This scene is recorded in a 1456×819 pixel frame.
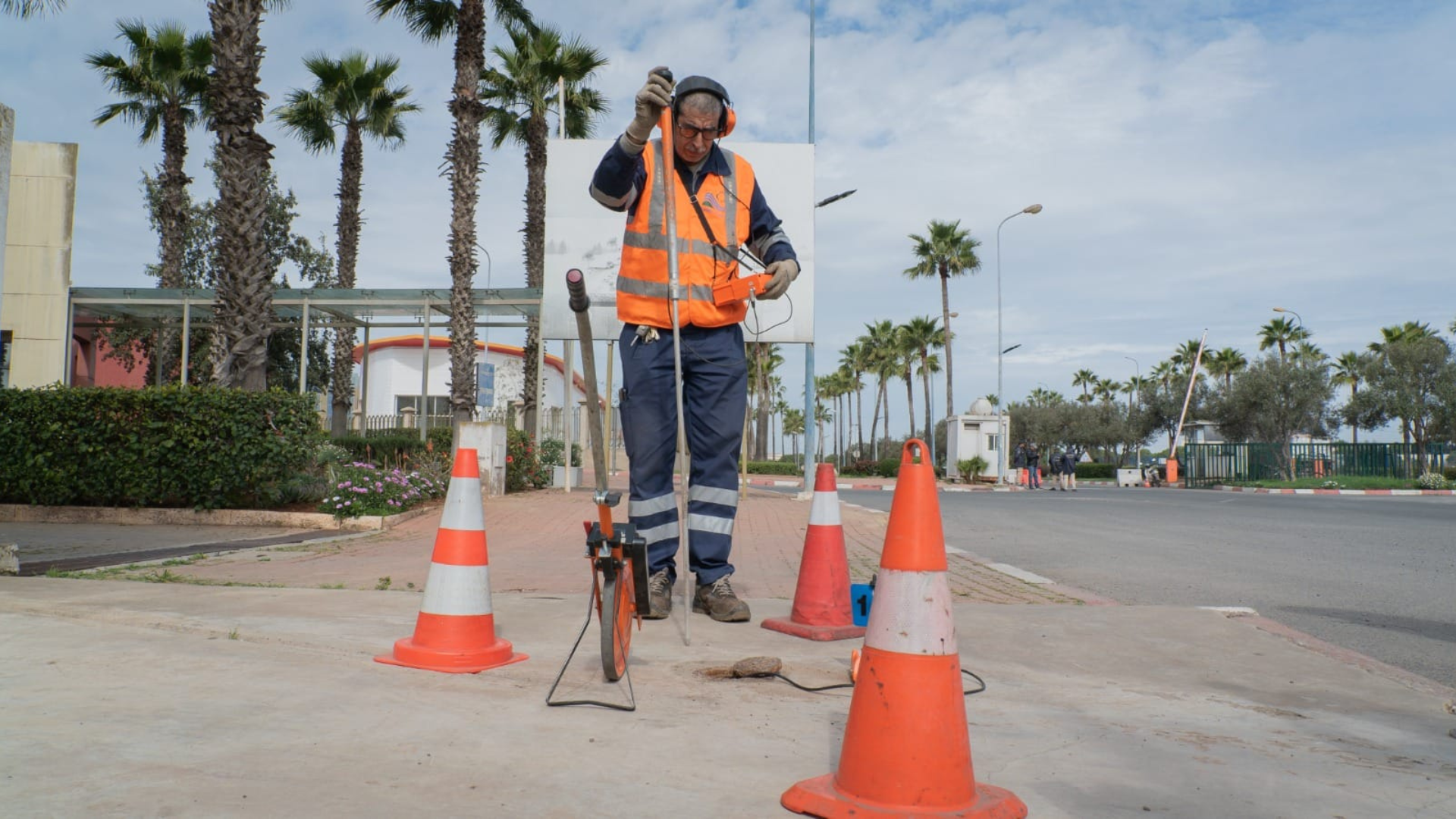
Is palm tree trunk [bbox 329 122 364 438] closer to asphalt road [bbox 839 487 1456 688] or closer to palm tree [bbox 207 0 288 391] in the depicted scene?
palm tree [bbox 207 0 288 391]

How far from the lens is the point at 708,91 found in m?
4.17

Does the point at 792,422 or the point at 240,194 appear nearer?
the point at 240,194

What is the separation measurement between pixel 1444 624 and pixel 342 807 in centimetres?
599

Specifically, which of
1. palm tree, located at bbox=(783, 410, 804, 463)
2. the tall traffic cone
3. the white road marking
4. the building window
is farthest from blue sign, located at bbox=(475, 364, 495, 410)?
palm tree, located at bbox=(783, 410, 804, 463)

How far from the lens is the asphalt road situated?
5.52m

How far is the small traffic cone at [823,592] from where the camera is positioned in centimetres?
407

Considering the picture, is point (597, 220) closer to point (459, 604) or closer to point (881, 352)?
point (459, 604)

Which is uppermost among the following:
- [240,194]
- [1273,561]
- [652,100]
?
[240,194]

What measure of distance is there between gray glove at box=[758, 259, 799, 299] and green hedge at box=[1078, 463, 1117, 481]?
199ft

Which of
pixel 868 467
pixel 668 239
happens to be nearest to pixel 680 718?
pixel 668 239

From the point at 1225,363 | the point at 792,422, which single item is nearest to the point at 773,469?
the point at 1225,363

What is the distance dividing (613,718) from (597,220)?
45.2 feet

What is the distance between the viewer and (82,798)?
193cm

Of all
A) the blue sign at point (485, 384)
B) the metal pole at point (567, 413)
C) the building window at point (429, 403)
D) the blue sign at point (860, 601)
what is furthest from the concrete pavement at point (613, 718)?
the building window at point (429, 403)
